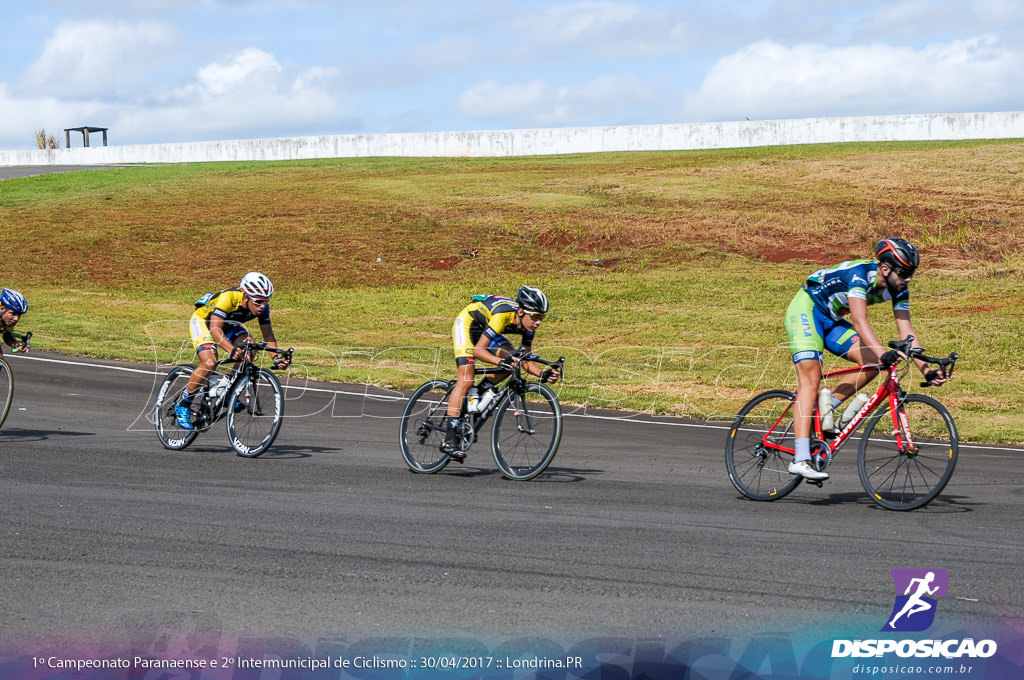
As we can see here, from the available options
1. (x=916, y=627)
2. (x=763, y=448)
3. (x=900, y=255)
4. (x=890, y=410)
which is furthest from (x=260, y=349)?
(x=916, y=627)

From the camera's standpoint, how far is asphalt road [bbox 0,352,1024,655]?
567cm

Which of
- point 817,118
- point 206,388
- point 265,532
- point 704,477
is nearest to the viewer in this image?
point 265,532

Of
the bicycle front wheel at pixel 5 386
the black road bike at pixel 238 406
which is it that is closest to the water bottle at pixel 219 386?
the black road bike at pixel 238 406

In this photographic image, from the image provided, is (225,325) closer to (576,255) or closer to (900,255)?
(900,255)

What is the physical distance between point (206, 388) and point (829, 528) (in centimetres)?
672

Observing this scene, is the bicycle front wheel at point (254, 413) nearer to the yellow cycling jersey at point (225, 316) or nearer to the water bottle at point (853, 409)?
the yellow cycling jersey at point (225, 316)

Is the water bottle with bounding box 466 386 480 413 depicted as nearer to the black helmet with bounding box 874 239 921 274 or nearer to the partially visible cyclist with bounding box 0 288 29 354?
the black helmet with bounding box 874 239 921 274

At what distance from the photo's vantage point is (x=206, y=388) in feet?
38.1

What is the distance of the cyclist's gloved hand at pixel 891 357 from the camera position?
825cm

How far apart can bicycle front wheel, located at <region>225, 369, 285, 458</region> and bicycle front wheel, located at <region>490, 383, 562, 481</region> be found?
7.86 feet

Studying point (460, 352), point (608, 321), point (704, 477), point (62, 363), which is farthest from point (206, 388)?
point (608, 321)

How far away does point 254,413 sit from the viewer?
11219mm

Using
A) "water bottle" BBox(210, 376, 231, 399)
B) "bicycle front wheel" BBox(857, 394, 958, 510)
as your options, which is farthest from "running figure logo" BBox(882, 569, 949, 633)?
"water bottle" BBox(210, 376, 231, 399)

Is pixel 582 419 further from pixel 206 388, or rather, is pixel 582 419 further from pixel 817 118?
pixel 817 118
